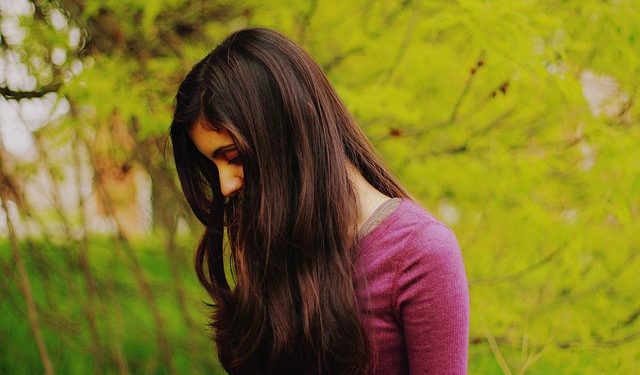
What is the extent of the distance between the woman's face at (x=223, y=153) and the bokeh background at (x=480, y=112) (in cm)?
79

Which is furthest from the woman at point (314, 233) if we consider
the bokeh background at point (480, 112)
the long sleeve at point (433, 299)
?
the bokeh background at point (480, 112)

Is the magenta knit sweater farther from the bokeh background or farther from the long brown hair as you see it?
the bokeh background

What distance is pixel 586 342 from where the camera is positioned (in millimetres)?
2131

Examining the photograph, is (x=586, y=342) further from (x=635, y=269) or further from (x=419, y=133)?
(x=419, y=133)

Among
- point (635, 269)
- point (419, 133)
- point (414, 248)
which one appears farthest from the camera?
point (419, 133)

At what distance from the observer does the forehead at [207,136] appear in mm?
1243

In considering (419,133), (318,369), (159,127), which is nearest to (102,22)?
(159,127)

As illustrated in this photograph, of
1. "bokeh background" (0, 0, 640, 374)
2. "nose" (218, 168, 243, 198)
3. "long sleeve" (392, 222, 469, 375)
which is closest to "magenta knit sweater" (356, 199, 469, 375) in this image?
"long sleeve" (392, 222, 469, 375)

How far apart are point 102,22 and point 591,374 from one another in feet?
6.16

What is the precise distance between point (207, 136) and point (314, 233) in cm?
25

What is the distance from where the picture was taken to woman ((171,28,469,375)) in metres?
1.14

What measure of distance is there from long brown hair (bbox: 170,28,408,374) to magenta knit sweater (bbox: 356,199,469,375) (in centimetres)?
3

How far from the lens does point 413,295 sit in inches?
44.6

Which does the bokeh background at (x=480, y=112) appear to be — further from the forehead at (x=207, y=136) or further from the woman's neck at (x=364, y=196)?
the forehead at (x=207, y=136)
